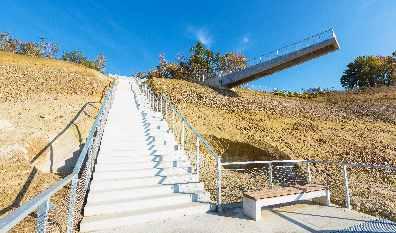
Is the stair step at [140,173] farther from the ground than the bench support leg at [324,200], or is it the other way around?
the stair step at [140,173]

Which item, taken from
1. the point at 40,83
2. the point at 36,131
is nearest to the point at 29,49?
the point at 40,83

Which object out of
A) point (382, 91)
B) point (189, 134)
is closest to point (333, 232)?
point (189, 134)

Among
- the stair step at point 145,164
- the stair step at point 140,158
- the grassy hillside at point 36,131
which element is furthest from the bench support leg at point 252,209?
the grassy hillside at point 36,131

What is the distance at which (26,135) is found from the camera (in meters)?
11.8

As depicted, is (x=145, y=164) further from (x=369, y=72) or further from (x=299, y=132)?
(x=369, y=72)

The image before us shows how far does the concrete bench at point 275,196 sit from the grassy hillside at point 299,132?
1.55 m

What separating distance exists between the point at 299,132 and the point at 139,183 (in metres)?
13.6

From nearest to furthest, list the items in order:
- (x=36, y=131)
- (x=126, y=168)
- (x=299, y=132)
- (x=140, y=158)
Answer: (x=126, y=168) → (x=140, y=158) → (x=36, y=131) → (x=299, y=132)

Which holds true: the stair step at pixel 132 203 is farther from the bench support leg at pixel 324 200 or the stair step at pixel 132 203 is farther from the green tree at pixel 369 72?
the green tree at pixel 369 72

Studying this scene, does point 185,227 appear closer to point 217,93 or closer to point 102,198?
point 102,198

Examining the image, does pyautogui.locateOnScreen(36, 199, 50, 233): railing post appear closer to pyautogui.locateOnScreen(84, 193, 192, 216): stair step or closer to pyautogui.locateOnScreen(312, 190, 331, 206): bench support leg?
pyautogui.locateOnScreen(84, 193, 192, 216): stair step

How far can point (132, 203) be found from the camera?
262 inches

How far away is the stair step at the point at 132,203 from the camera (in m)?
6.32


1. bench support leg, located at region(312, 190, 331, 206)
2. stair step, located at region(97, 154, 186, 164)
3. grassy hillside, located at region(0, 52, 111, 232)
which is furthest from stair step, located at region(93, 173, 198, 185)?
bench support leg, located at region(312, 190, 331, 206)
